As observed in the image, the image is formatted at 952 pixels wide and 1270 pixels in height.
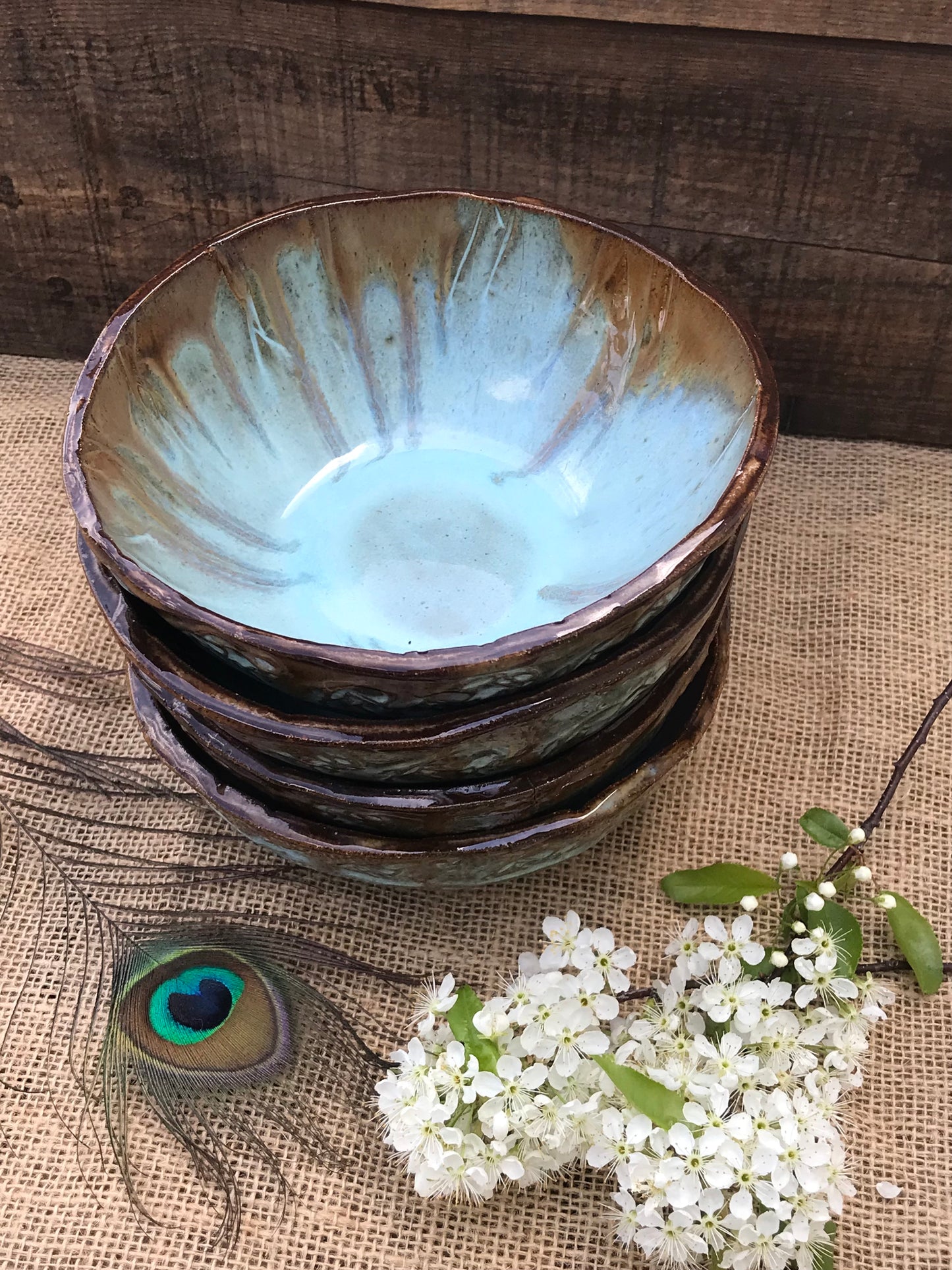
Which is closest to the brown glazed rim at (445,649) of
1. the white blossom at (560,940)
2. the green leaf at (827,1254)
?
the white blossom at (560,940)

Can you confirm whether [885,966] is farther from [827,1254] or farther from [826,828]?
[827,1254]

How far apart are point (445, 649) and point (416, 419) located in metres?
0.50

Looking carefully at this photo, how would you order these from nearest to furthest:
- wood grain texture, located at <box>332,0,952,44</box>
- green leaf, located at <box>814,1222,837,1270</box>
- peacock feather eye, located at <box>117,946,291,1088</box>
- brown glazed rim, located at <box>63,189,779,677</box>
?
1. brown glazed rim, located at <box>63,189,779,677</box>
2. green leaf, located at <box>814,1222,837,1270</box>
3. peacock feather eye, located at <box>117,946,291,1088</box>
4. wood grain texture, located at <box>332,0,952,44</box>

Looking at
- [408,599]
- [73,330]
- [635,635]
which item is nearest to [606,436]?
[408,599]

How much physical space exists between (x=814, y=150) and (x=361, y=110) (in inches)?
18.8

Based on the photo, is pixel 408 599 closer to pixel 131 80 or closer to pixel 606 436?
pixel 606 436

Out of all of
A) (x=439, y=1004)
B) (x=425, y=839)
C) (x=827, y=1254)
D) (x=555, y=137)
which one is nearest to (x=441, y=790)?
(x=425, y=839)

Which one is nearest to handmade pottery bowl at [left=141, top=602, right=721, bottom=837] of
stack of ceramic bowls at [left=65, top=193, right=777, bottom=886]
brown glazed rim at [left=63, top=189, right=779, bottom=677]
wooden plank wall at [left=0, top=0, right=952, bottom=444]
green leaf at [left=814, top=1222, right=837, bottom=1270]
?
stack of ceramic bowls at [left=65, top=193, right=777, bottom=886]

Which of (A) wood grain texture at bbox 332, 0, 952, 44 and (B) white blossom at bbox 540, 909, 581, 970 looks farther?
(A) wood grain texture at bbox 332, 0, 952, 44

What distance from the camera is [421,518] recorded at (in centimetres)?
115

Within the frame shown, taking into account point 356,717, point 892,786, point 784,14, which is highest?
point 784,14

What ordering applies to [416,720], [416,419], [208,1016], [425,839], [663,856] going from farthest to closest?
1. [416,419]
2. [663,856]
3. [208,1016]
4. [425,839]
5. [416,720]

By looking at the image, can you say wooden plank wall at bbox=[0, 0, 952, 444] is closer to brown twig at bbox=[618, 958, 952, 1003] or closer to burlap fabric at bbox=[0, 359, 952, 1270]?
burlap fabric at bbox=[0, 359, 952, 1270]

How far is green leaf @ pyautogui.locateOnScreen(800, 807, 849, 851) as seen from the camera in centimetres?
101
